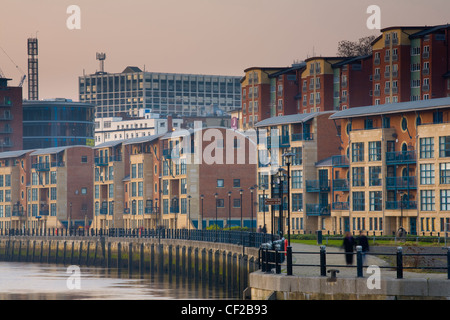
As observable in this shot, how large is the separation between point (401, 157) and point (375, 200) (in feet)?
18.2

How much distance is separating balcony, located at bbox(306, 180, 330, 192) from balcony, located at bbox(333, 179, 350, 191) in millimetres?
2346

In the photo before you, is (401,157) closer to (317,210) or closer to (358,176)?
(358,176)

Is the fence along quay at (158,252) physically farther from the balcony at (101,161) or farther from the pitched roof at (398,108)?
the pitched roof at (398,108)

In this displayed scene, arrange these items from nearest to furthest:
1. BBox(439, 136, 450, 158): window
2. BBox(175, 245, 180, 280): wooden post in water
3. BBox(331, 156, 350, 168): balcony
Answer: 1. BBox(439, 136, 450, 158): window
2. BBox(175, 245, 180, 280): wooden post in water
3. BBox(331, 156, 350, 168): balcony

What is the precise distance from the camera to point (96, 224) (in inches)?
6501

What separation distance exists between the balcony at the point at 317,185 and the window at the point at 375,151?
471 inches

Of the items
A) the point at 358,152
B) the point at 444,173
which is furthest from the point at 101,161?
the point at 444,173

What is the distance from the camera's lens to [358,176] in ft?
362

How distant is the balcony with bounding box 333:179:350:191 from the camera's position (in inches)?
4537

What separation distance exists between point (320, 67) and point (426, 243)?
324 ft

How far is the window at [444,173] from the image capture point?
320 ft

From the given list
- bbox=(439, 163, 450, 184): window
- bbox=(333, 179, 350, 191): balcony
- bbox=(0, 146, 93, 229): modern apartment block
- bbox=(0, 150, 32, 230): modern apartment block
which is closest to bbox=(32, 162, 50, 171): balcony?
bbox=(0, 146, 93, 229): modern apartment block

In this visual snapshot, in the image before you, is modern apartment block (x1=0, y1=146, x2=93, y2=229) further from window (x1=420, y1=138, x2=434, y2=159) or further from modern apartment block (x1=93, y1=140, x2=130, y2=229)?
window (x1=420, y1=138, x2=434, y2=159)

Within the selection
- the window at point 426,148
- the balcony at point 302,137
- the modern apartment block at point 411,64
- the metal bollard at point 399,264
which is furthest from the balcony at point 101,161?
the metal bollard at point 399,264
